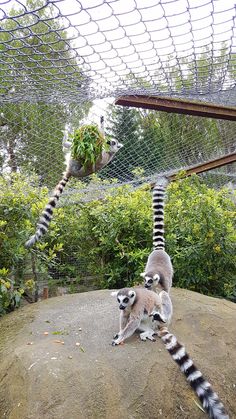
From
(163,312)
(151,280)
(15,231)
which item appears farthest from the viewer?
(15,231)

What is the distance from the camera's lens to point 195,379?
7.45 ft

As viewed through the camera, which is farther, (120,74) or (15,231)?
(15,231)

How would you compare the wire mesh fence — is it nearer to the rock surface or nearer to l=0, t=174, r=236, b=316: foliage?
l=0, t=174, r=236, b=316: foliage

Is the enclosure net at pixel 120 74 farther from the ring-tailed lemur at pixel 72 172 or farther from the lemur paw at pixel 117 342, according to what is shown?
the lemur paw at pixel 117 342

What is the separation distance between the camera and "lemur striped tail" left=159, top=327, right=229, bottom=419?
6.91 feet

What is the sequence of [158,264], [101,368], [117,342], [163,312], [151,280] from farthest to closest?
[158,264]
[151,280]
[163,312]
[117,342]
[101,368]

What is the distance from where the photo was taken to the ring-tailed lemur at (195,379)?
211cm

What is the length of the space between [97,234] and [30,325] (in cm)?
188

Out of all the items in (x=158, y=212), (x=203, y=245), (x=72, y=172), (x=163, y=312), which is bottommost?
(x=163, y=312)

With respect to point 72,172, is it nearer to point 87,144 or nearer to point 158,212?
point 87,144

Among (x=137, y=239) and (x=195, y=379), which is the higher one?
(x=137, y=239)

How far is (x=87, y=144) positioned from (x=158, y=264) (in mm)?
1426

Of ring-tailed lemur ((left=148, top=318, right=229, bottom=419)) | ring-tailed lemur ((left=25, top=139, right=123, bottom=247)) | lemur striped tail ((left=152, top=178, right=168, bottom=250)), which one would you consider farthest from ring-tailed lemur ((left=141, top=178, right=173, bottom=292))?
ring-tailed lemur ((left=25, top=139, right=123, bottom=247))

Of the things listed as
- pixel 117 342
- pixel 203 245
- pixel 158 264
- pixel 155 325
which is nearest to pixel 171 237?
pixel 203 245
